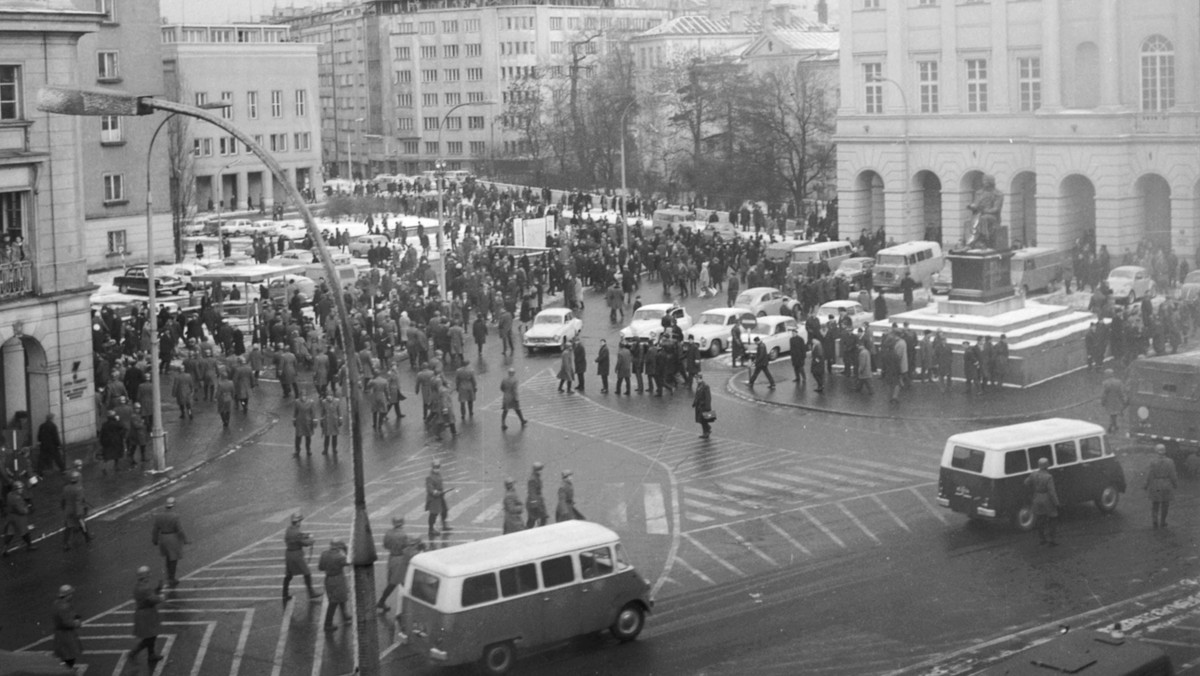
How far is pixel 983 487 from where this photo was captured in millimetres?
27172

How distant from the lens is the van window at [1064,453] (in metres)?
27.7

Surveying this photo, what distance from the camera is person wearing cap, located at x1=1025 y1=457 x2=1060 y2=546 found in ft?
85.9

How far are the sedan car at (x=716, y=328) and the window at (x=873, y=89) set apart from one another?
89.0 feet

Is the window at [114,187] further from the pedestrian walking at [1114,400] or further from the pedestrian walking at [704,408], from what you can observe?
the pedestrian walking at [1114,400]

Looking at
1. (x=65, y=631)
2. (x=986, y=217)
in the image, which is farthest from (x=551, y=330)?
(x=65, y=631)

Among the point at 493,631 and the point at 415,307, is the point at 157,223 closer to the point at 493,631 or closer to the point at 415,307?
the point at 415,307

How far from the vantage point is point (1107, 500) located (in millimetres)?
28141

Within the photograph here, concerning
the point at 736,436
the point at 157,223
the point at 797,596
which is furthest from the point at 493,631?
the point at 157,223

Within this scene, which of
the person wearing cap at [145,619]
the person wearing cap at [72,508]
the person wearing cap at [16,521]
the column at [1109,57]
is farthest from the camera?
the column at [1109,57]

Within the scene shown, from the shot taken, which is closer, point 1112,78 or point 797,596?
point 797,596

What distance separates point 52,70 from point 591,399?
562 inches

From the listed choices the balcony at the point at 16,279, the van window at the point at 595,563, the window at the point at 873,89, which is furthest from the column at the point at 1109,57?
the van window at the point at 595,563

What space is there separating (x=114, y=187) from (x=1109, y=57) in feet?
143

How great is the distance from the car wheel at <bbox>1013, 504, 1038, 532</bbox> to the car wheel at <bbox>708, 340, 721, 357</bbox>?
823 inches
